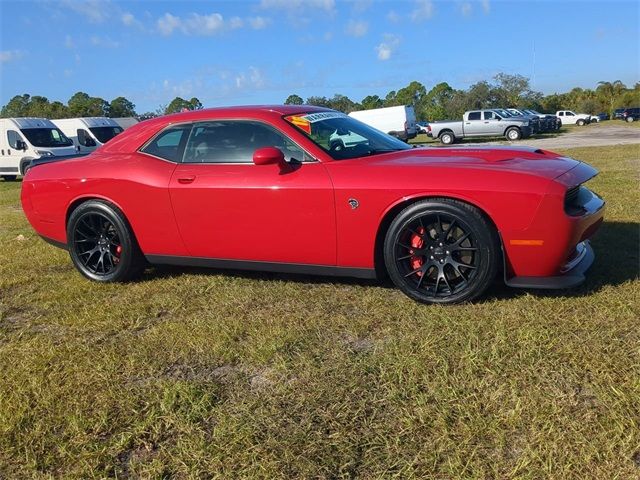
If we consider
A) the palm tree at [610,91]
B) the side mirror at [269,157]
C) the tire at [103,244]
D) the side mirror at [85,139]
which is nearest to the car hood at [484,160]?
the side mirror at [269,157]

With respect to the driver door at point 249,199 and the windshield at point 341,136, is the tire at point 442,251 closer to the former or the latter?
the driver door at point 249,199

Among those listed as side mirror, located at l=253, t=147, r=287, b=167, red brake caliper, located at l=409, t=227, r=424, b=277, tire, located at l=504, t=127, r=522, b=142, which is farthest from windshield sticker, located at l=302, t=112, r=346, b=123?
tire, located at l=504, t=127, r=522, b=142

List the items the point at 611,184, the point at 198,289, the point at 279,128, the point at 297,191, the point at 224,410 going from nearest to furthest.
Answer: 1. the point at 224,410
2. the point at 297,191
3. the point at 279,128
4. the point at 198,289
5. the point at 611,184

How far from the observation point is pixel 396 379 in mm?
2707

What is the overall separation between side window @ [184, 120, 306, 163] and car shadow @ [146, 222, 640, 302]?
103cm

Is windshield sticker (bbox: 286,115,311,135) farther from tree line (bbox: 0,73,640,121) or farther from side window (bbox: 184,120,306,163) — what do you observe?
tree line (bbox: 0,73,640,121)

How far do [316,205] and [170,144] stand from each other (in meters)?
1.48

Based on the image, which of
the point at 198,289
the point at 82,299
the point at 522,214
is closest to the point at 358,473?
the point at 522,214

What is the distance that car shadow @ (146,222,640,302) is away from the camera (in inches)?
148

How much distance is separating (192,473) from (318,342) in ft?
4.09

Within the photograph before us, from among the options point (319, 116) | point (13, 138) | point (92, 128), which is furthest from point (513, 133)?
point (319, 116)

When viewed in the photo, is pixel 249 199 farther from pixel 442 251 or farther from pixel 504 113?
pixel 504 113

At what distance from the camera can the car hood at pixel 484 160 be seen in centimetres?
352

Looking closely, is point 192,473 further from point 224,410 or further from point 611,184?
point 611,184
